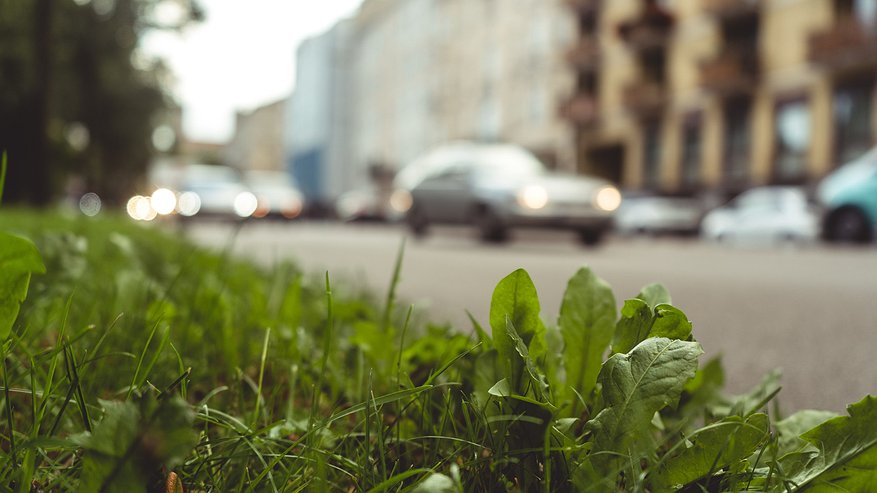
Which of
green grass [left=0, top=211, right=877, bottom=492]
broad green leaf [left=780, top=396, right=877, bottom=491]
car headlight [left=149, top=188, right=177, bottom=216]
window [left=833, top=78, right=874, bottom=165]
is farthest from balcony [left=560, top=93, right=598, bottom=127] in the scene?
broad green leaf [left=780, top=396, right=877, bottom=491]

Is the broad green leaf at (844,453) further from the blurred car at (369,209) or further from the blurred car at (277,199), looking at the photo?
the blurred car at (369,209)

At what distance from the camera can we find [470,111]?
42656 mm

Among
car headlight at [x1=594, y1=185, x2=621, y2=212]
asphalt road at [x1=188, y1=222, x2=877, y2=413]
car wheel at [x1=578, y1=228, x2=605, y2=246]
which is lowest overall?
asphalt road at [x1=188, y1=222, x2=877, y2=413]

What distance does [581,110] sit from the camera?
31344 mm

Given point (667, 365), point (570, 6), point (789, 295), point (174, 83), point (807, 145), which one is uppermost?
point (570, 6)

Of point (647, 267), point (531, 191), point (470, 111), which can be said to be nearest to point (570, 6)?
point (470, 111)

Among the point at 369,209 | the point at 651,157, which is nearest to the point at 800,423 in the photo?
the point at 651,157

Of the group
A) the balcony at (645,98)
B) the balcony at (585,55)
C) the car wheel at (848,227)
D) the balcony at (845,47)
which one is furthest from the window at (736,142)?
the car wheel at (848,227)

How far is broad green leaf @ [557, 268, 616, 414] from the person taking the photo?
46.5 inches

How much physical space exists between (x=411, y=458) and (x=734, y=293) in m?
3.92

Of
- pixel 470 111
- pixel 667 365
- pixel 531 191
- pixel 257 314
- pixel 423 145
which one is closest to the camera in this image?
pixel 667 365

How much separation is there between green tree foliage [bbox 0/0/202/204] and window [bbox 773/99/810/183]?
53.1ft

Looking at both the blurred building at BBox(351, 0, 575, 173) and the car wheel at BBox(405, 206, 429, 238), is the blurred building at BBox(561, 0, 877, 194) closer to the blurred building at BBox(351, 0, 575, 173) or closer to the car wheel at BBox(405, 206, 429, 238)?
the blurred building at BBox(351, 0, 575, 173)

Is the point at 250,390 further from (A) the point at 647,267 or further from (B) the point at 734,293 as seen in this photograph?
(A) the point at 647,267
